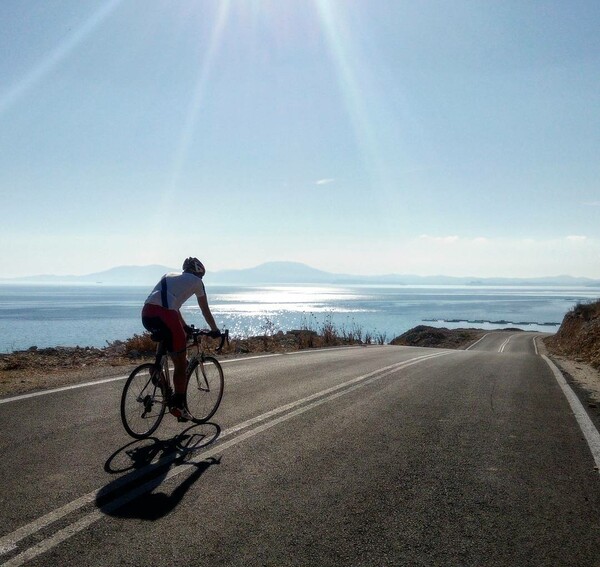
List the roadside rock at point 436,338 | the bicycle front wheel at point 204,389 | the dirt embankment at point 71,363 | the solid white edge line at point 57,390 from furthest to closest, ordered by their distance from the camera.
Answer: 1. the roadside rock at point 436,338
2. the dirt embankment at point 71,363
3. the solid white edge line at point 57,390
4. the bicycle front wheel at point 204,389

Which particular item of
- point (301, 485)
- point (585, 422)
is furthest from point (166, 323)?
point (585, 422)

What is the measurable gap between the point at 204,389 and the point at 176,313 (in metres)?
1.30

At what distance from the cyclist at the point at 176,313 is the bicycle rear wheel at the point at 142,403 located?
20 cm

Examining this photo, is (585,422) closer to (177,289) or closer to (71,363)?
(177,289)

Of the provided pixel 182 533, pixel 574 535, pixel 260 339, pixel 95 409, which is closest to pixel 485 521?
pixel 574 535

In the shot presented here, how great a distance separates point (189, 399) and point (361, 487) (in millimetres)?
2916

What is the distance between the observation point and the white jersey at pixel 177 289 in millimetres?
6125

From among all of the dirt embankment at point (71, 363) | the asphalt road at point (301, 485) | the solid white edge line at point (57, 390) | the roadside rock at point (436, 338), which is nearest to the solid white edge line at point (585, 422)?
the asphalt road at point (301, 485)

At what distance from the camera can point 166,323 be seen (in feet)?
20.3

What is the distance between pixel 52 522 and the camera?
146 inches

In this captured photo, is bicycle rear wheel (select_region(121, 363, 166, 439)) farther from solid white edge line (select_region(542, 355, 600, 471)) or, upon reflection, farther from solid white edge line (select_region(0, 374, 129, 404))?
solid white edge line (select_region(542, 355, 600, 471))

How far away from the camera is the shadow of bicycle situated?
4039 mm

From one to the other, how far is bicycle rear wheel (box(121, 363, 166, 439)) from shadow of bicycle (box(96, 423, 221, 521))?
174 mm

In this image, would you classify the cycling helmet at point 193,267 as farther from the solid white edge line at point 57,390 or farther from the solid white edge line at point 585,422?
the solid white edge line at point 585,422
